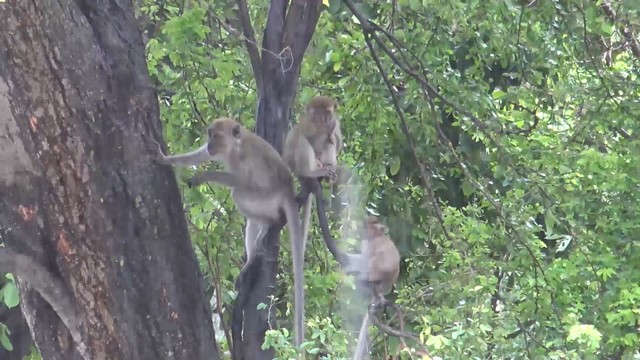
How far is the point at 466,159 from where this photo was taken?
590 cm

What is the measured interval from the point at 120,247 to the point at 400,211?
2.49 m

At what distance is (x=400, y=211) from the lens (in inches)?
216

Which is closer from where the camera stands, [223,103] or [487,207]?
[223,103]

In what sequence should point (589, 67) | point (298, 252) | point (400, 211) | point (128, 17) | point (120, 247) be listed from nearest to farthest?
point (120, 247)
point (128, 17)
point (298, 252)
point (400, 211)
point (589, 67)

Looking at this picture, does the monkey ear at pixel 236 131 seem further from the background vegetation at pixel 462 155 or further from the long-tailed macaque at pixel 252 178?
the background vegetation at pixel 462 155

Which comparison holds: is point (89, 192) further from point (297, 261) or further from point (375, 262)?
point (375, 262)

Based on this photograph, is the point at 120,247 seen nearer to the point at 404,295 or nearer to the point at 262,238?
the point at 262,238

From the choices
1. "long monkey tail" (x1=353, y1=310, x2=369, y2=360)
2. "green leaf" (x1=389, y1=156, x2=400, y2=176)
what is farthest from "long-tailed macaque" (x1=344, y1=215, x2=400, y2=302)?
"green leaf" (x1=389, y1=156, x2=400, y2=176)

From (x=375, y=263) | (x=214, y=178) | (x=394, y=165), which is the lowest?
(x=375, y=263)

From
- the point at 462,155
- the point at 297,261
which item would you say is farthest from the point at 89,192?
the point at 462,155

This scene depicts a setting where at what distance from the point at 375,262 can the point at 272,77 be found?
125cm

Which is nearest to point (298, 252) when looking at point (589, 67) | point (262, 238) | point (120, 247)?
point (262, 238)

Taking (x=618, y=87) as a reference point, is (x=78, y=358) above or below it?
below

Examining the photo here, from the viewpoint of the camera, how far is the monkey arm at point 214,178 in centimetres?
450
